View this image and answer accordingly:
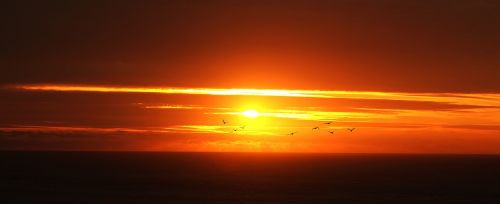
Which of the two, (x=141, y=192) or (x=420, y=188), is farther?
(x=420, y=188)

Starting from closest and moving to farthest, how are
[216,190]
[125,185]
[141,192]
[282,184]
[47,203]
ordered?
[47,203] → [141,192] → [216,190] → [125,185] → [282,184]

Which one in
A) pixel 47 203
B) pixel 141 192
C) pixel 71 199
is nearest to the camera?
pixel 47 203

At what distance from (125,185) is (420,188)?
133 ft

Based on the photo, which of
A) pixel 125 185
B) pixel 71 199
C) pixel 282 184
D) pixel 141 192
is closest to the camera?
pixel 71 199

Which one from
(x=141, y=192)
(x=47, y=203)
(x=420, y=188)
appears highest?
(x=420, y=188)

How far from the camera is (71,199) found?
255ft

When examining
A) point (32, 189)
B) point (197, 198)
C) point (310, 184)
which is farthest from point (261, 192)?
point (32, 189)

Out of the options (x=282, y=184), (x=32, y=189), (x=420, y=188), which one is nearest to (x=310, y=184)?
(x=282, y=184)

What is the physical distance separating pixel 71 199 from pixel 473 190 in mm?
54224

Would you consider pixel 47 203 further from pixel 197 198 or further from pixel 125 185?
pixel 125 185

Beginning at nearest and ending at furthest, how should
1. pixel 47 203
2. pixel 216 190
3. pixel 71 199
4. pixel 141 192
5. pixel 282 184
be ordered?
pixel 47 203, pixel 71 199, pixel 141 192, pixel 216 190, pixel 282 184

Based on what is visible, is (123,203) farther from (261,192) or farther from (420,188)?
(420,188)

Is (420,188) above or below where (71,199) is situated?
above

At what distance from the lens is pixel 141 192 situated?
88.8 meters
